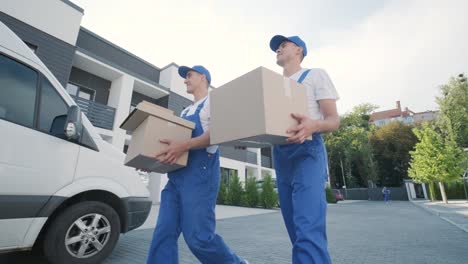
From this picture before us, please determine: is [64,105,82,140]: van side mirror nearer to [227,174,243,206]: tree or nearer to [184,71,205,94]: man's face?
[184,71,205,94]: man's face

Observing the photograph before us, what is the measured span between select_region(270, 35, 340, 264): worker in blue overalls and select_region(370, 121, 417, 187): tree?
137ft

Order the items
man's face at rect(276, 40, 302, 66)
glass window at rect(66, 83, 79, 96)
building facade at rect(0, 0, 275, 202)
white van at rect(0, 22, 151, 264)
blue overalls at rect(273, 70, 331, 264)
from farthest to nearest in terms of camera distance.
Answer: glass window at rect(66, 83, 79, 96) → building facade at rect(0, 0, 275, 202) → white van at rect(0, 22, 151, 264) → man's face at rect(276, 40, 302, 66) → blue overalls at rect(273, 70, 331, 264)

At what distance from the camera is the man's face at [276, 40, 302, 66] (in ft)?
6.57

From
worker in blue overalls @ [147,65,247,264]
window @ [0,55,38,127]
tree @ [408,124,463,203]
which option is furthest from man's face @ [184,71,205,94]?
tree @ [408,124,463,203]

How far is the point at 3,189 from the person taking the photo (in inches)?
87.4

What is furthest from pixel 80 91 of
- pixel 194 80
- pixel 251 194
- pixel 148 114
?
pixel 148 114

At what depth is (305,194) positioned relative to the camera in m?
1.49

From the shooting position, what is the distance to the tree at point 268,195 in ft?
43.5

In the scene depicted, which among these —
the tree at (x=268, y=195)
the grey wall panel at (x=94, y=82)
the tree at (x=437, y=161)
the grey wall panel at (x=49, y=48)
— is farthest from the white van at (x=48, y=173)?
the tree at (x=437, y=161)

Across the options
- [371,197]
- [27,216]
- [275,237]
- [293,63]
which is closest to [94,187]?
[27,216]

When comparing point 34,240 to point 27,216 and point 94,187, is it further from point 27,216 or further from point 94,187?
point 94,187

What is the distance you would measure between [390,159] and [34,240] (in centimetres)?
4365

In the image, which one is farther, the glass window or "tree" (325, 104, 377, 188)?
"tree" (325, 104, 377, 188)

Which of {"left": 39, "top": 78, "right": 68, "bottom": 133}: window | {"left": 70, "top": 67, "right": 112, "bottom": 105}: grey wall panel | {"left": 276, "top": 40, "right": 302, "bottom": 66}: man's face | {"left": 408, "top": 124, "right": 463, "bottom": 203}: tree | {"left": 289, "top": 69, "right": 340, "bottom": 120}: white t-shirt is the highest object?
{"left": 70, "top": 67, "right": 112, "bottom": 105}: grey wall panel
